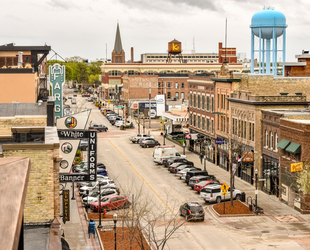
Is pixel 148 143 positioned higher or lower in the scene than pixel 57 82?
lower

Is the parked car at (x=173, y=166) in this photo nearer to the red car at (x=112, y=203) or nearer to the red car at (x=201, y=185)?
the red car at (x=201, y=185)

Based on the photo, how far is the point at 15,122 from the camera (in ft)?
117

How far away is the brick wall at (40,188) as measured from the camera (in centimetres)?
1964

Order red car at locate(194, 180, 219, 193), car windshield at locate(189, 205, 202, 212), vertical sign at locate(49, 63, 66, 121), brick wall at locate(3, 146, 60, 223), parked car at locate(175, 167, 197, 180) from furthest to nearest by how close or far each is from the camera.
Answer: parked car at locate(175, 167, 197, 180), vertical sign at locate(49, 63, 66, 121), red car at locate(194, 180, 219, 193), car windshield at locate(189, 205, 202, 212), brick wall at locate(3, 146, 60, 223)

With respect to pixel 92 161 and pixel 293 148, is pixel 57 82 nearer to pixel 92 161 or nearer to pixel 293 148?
pixel 293 148

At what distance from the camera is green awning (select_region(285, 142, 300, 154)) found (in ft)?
147

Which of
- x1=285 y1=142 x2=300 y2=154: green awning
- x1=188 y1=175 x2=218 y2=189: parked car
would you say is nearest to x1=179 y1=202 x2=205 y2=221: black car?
x1=285 y1=142 x2=300 y2=154: green awning

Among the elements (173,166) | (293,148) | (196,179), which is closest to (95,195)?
(196,179)

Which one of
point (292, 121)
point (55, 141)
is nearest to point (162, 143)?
point (292, 121)

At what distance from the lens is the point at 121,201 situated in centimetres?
4428

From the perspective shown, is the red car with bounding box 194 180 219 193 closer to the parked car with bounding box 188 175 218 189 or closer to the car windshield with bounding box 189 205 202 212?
the parked car with bounding box 188 175 218 189

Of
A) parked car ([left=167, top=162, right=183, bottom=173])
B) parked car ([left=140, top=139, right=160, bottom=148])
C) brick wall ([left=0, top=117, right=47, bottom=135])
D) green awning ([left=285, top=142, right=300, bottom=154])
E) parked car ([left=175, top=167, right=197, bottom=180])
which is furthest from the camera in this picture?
parked car ([left=140, top=139, right=160, bottom=148])

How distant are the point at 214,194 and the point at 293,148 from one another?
746 cm

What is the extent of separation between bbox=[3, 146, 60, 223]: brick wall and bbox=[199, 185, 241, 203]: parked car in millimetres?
28319
